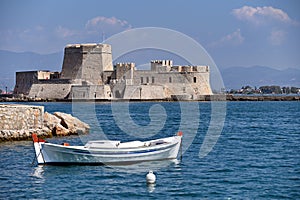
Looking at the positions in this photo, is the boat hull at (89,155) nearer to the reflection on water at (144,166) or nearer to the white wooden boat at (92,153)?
the white wooden boat at (92,153)

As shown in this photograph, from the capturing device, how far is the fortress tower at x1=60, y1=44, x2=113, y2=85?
5459 centimetres

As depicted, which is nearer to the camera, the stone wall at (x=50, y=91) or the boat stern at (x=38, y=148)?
the boat stern at (x=38, y=148)

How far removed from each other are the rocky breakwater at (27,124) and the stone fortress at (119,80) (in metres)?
32.6

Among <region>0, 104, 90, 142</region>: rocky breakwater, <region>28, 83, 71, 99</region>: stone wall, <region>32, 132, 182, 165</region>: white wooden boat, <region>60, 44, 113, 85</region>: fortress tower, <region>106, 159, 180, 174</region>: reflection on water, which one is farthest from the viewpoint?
<region>60, 44, 113, 85</region>: fortress tower

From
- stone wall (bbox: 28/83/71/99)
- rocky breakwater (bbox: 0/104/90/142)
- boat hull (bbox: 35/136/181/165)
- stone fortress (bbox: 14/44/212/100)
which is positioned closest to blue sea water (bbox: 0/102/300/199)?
boat hull (bbox: 35/136/181/165)

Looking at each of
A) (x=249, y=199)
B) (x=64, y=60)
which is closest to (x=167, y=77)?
(x=64, y=60)

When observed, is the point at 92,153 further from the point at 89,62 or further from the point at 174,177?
the point at 89,62

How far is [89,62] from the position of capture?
55250 millimetres

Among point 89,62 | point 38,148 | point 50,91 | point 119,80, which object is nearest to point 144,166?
point 38,148

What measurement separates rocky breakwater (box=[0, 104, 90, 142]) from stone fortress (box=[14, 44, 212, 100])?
3257cm

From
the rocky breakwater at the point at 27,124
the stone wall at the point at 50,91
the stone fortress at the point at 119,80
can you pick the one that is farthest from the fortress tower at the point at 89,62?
the rocky breakwater at the point at 27,124

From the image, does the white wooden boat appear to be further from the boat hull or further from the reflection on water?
the reflection on water

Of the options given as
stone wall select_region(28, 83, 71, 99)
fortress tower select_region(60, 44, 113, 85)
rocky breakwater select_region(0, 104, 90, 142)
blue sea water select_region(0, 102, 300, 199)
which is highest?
fortress tower select_region(60, 44, 113, 85)

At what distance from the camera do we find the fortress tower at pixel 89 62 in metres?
54.6
